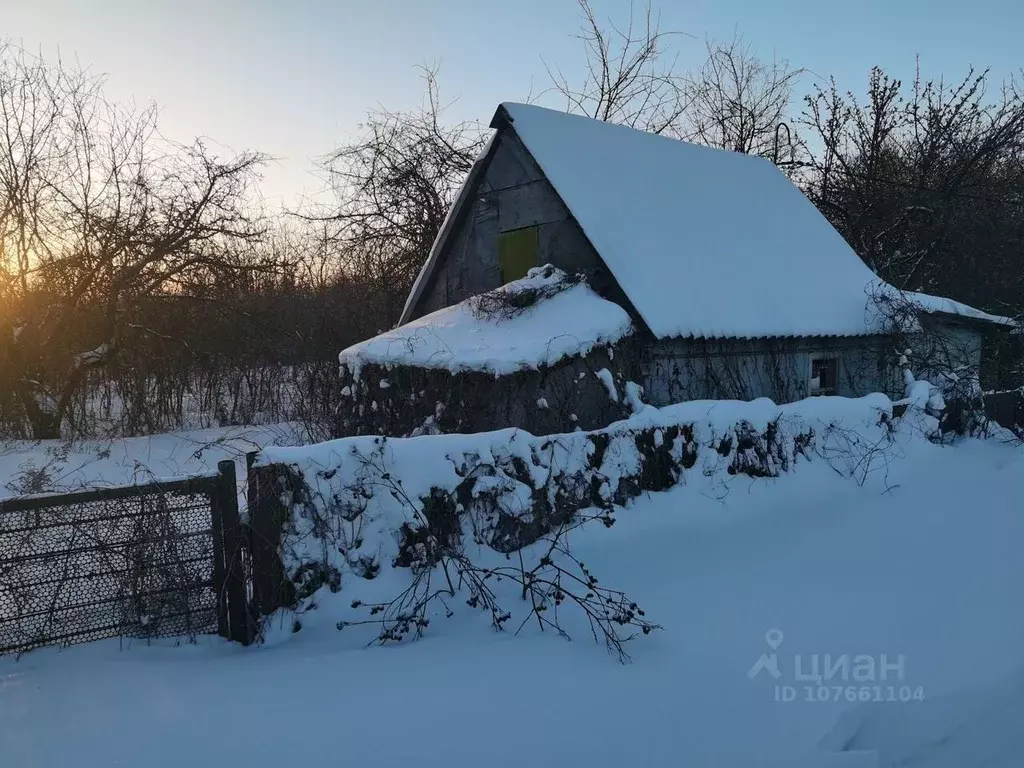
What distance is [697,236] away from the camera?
1292 cm

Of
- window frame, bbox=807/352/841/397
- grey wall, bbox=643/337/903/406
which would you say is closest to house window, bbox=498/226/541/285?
grey wall, bbox=643/337/903/406

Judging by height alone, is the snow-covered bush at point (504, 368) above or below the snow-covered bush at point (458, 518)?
above

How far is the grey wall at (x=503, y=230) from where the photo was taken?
11531 mm

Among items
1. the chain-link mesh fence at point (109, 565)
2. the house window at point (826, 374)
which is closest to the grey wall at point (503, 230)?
the house window at point (826, 374)

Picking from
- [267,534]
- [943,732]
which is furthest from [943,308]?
[267,534]

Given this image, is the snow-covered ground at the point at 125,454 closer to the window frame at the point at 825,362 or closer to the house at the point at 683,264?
the house at the point at 683,264

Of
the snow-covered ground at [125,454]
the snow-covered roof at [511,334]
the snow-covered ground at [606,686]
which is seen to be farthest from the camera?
the snow-covered ground at [125,454]

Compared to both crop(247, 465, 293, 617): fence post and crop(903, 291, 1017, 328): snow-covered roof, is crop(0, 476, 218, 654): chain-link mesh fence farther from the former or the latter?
crop(903, 291, 1017, 328): snow-covered roof

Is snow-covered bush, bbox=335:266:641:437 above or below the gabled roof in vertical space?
below

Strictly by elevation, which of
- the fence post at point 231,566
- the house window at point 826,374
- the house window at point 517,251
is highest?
the house window at point 517,251

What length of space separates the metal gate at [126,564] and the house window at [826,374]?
38.8 feet

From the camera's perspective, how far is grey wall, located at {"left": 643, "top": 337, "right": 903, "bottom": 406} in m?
10.6

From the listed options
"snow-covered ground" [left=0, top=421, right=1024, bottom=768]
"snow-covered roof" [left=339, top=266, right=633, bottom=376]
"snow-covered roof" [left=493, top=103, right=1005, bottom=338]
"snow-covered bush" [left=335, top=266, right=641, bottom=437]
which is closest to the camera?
"snow-covered ground" [left=0, top=421, right=1024, bottom=768]

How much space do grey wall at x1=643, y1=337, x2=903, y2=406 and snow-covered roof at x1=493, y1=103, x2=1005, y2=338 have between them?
402mm
